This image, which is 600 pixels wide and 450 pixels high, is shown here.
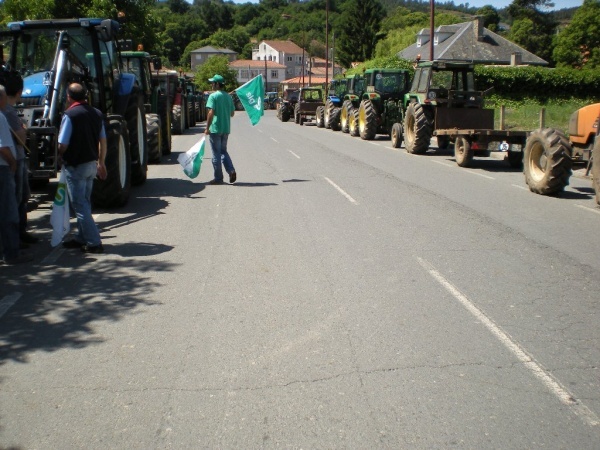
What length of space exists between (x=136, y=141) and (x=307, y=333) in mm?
8331

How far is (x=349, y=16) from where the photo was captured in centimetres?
8938

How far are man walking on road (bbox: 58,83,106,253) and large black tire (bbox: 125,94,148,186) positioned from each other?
452cm

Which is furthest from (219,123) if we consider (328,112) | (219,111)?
(328,112)

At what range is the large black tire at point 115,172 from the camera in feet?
34.5

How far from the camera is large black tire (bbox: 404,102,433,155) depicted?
20188 millimetres

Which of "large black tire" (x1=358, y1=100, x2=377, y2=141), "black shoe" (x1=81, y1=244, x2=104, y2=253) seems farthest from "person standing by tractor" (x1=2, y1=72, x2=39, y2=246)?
"large black tire" (x1=358, y1=100, x2=377, y2=141)

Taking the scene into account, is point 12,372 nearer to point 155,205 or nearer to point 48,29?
point 155,205

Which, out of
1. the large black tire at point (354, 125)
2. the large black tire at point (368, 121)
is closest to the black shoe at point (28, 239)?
the large black tire at point (368, 121)

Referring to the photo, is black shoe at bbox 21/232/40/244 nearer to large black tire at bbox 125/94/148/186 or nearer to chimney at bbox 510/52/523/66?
large black tire at bbox 125/94/148/186

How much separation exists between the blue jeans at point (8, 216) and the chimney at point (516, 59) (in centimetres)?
6318

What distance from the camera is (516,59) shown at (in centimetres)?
6731

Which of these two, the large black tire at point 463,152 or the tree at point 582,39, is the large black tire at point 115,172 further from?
the tree at point 582,39

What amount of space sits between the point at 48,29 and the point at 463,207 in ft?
24.0

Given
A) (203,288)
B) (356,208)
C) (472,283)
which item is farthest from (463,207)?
(203,288)
